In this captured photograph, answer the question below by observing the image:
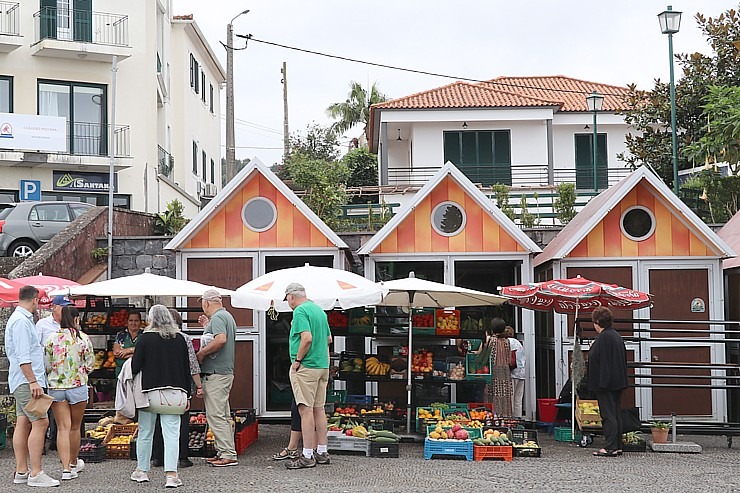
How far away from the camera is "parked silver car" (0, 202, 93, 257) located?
21.2 metres

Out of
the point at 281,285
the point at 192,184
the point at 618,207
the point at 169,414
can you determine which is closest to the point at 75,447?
the point at 169,414

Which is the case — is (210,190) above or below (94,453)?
above

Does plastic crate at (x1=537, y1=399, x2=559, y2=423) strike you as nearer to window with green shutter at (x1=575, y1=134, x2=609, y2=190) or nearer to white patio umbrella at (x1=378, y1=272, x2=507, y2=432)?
white patio umbrella at (x1=378, y1=272, x2=507, y2=432)

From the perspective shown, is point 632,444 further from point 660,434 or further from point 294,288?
point 294,288

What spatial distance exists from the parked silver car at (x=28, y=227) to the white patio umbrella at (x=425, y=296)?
414 inches

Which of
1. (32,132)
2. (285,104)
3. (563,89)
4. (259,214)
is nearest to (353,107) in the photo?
(285,104)

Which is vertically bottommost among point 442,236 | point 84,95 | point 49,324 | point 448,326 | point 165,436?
point 165,436

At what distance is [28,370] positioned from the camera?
9078 mm

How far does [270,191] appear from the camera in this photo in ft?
49.7

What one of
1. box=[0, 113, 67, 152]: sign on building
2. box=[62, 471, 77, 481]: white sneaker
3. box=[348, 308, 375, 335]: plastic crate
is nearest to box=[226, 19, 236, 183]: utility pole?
box=[0, 113, 67, 152]: sign on building

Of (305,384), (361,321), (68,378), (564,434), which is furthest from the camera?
(361,321)

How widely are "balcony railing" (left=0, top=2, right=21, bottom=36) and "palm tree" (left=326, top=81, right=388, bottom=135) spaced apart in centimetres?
1937

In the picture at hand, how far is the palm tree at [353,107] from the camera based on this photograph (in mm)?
47406

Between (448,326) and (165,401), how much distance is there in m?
5.24
